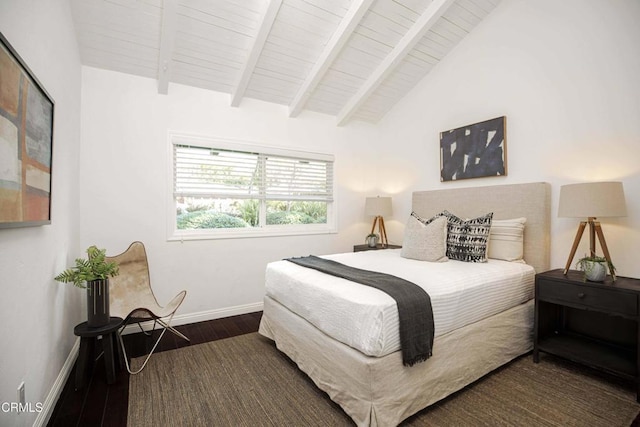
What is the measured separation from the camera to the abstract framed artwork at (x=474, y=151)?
10.4ft

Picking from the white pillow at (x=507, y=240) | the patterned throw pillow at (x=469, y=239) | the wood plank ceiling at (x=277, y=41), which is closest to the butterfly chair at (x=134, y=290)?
the wood plank ceiling at (x=277, y=41)

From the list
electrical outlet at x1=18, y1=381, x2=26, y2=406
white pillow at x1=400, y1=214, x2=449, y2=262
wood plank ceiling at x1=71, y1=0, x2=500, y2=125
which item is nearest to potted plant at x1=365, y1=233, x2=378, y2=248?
white pillow at x1=400, y1=214, x2=449, y2=262

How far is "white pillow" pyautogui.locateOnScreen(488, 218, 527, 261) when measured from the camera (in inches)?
111

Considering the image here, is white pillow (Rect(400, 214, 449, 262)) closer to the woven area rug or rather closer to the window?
the woven area rug

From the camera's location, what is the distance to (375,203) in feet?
13.9

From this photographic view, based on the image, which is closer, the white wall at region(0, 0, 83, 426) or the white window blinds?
the white wall at region(0, 0, 83, 426)

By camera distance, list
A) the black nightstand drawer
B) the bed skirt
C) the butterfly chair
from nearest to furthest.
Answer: the bed skirt < the black nightstand drawer < the butterfly chair

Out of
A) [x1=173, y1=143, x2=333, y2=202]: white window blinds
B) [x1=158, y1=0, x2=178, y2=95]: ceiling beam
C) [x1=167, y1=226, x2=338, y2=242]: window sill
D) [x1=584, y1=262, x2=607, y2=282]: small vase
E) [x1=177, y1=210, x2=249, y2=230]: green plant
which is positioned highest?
[x1=158, y1=0, x2=178, y2=95]: ceiling beam

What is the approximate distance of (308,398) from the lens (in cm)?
193

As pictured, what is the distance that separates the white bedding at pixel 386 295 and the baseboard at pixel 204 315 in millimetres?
1034

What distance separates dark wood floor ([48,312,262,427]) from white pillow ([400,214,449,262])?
6.11 feet

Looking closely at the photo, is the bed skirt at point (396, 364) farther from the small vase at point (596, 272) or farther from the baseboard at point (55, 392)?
the baseboard at point (55, 392)

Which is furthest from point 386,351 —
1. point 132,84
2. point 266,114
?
point 132,84

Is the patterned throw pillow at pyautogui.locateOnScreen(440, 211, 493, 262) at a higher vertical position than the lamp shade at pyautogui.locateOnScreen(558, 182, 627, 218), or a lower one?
lower
